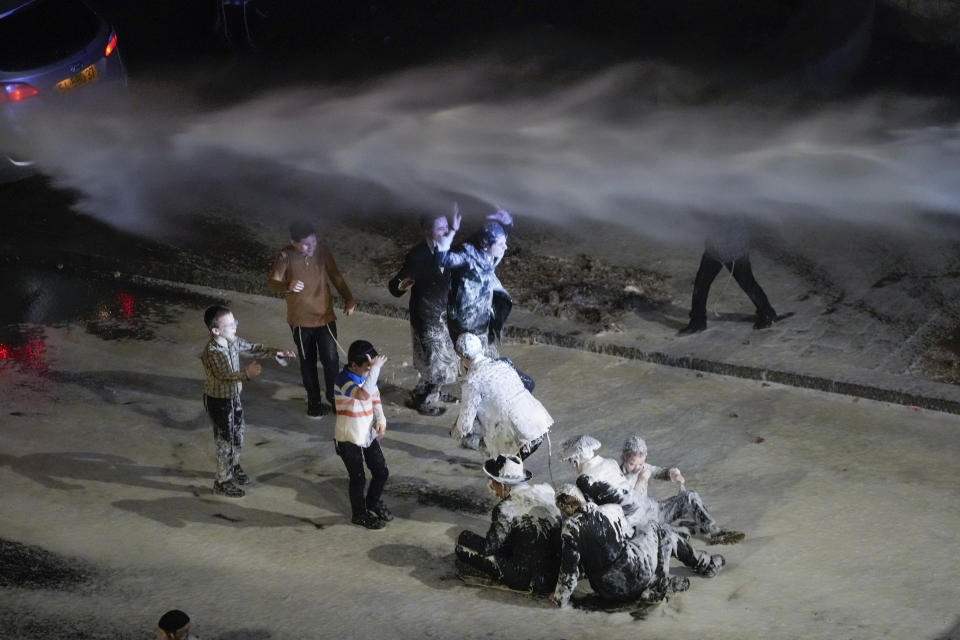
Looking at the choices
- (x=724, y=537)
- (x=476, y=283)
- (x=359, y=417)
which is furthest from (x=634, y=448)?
(x=476, y=283)

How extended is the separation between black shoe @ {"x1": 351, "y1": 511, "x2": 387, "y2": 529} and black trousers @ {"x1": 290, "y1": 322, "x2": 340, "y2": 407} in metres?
1.64

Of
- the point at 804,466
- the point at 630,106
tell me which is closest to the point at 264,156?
the point at 630,106

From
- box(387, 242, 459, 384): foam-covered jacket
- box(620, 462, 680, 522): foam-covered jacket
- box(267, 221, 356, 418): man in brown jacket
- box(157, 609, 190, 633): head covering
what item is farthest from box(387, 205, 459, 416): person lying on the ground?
box(157, 609, 190, 633): head covering

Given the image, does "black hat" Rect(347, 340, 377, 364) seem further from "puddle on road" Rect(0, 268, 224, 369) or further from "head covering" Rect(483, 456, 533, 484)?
"puddle on road" Rect(0, 268, 224, 369)

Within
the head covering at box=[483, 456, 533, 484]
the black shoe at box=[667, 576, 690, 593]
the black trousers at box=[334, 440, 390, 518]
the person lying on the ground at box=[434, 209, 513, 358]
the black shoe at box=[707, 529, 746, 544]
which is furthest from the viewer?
the person lying on the ground at box=[434, 209, 513, 358]

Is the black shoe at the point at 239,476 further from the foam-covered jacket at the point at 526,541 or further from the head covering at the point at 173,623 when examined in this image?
the head covering at the point at 173,623

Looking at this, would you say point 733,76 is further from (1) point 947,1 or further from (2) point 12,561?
(2) point 12,561

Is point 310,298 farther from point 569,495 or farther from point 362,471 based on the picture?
point 569,495

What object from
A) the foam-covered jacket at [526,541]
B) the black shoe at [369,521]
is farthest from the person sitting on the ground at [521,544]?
the black shoe at [369,521]

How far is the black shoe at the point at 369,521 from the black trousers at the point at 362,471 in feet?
0.08

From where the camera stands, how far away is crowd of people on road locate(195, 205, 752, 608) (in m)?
6.93

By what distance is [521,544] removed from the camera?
23.3 feet

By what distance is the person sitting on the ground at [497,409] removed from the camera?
778cm

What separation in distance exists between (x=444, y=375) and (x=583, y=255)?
292 centimetres
